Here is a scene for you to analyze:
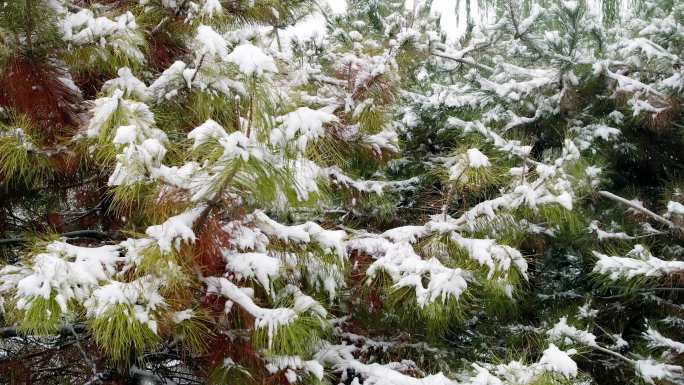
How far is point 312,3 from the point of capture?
3328 millimetres

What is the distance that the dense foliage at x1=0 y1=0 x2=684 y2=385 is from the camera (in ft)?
5.14

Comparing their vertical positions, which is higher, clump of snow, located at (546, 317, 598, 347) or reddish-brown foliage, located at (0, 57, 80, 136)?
reddish-brown foliage, located at (0, 57, 80, 136)

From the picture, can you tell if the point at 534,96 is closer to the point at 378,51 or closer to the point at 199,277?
the point at 378,51

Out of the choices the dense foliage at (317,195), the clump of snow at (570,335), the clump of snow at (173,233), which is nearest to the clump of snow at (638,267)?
the dense foliage at (317,195)

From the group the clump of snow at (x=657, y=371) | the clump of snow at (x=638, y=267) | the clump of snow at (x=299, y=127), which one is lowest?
the clump of snow at (x=657, y=371)

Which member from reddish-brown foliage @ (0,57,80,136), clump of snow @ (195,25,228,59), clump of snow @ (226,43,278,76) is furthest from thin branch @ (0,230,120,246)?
clump of snow @ (226,43,278,76)

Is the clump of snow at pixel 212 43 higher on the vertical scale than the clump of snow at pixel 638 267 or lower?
higher

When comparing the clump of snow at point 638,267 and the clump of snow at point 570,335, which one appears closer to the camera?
the clump of snow at point 638,267

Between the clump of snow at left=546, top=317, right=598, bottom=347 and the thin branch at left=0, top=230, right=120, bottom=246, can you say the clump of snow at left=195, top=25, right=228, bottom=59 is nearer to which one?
the thin branch at left=0, top=230, right=120, bottom=246

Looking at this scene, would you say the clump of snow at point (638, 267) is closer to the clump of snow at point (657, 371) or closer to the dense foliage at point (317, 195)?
the dense foliage at point (317, 195)

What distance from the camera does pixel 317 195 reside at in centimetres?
194

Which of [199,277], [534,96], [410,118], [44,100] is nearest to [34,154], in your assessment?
[44,100]

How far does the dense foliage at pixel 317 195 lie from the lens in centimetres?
157

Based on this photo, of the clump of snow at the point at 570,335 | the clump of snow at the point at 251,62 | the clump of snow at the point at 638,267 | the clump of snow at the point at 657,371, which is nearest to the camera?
the clump of snow at the point at 251,62
